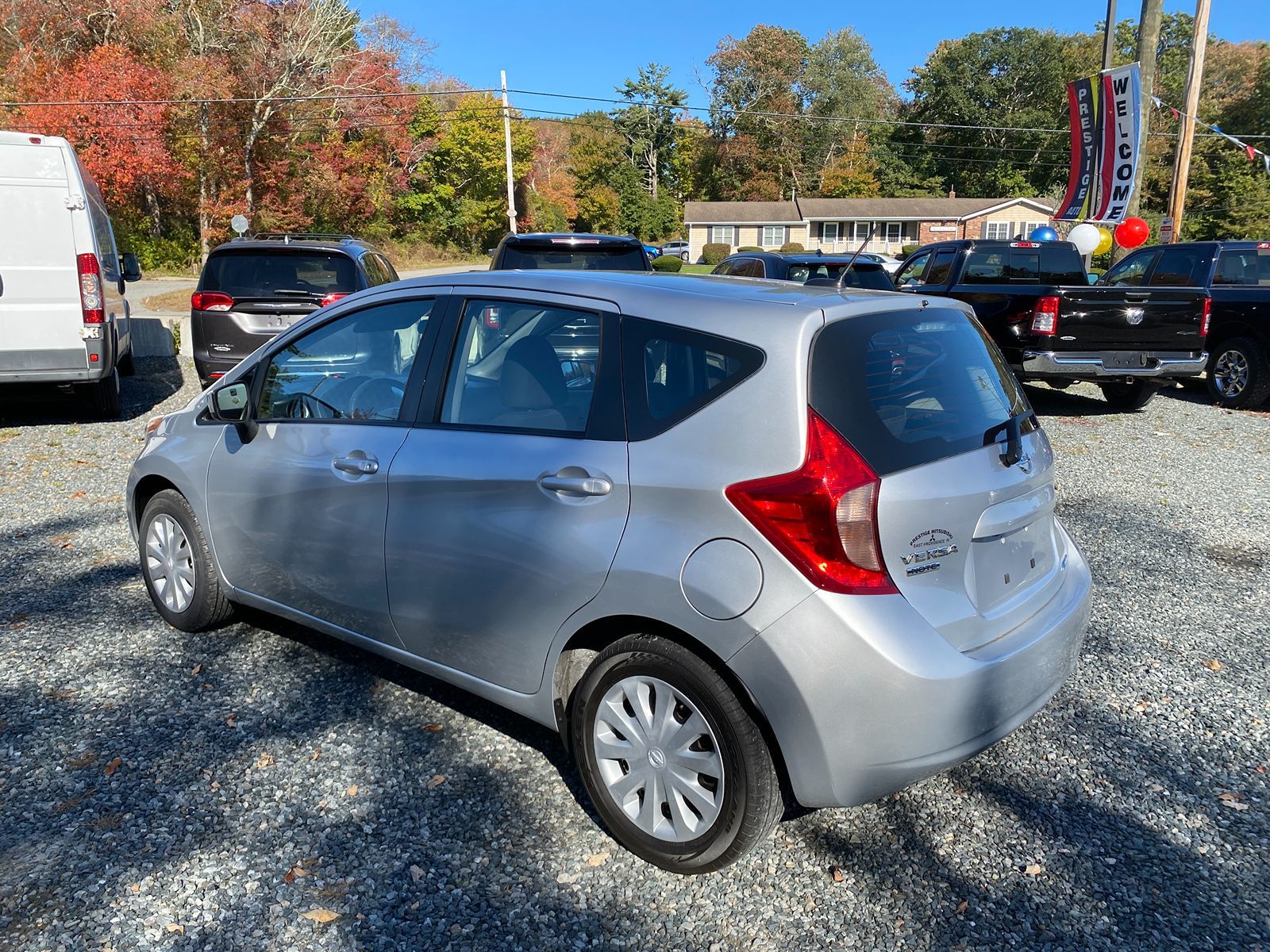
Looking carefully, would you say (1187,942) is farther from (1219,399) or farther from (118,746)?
(1219,399)

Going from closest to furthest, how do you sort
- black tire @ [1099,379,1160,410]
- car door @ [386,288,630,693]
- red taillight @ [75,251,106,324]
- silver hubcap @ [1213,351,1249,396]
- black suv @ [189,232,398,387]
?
car door @ [386,288,630,693]
red taillight @ [75,251,106,324]
black suv @ [189,232,398,387]
black tire @ [1099,379,1160,410]
silver hubcap @ [1213,351,1249,396]

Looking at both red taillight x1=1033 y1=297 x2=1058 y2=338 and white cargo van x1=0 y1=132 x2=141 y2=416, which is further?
red taillight x1=1033 y1=297 x2=1058 y2=338

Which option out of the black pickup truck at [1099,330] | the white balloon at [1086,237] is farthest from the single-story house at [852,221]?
the black pickup truck at [1099,330]

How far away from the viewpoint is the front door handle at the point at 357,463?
3.52m

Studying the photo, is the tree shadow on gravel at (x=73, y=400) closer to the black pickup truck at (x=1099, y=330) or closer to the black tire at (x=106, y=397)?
the black tire at (x=106, y=397)

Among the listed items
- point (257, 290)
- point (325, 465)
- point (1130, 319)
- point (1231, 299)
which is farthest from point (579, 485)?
point (1231, 299)

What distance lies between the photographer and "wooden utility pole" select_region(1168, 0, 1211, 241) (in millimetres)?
18047

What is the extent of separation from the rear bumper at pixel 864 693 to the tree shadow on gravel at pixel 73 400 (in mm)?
8892

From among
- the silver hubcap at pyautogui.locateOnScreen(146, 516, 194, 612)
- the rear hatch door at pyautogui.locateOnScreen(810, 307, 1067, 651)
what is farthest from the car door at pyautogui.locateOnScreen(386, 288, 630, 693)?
the silver hubcap at pyautogui.locateOnScreen(146, 516, 194, 612)

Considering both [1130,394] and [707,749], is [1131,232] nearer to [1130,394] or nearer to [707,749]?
[1130,394]

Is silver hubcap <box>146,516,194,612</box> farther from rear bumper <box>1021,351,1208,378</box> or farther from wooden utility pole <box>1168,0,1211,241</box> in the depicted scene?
wooden utility pole <box>1168,0,1211,241</box>

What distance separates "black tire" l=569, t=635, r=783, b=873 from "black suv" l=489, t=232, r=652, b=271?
7607 millimetres

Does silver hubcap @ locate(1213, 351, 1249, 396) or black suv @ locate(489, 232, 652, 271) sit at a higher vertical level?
black suv @ locate(489, 232, 652, 271)

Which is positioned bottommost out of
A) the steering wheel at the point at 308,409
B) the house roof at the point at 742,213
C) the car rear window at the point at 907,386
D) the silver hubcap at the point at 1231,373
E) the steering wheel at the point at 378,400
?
the silver hubcap at the point at 1231,373
